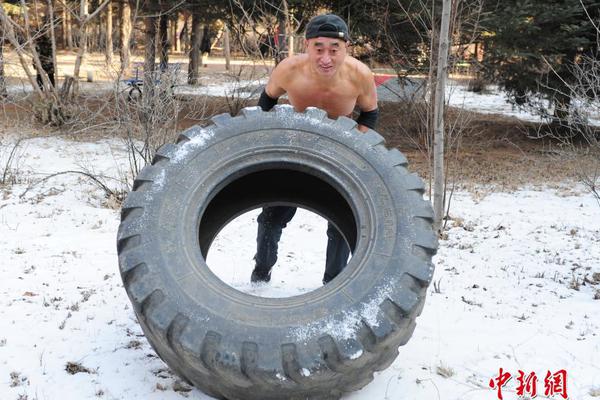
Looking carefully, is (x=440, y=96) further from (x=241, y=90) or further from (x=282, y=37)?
(x=241, y=90)

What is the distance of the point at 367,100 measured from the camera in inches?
153

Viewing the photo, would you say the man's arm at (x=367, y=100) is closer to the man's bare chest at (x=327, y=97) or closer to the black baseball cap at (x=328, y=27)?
the man's bare chest at (x=327, y=97)

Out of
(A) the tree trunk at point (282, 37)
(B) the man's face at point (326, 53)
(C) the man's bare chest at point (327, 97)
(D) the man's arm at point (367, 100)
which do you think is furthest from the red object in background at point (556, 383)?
(A) the tree trunk at point (282, 37)

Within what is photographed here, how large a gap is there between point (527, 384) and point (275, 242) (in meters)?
1.98

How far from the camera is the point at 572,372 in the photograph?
10.9 ft

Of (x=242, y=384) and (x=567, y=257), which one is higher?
(x=242, y=384)

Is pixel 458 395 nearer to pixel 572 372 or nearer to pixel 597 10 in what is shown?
pixel 572 372

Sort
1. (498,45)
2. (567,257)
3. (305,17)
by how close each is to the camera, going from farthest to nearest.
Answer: (305,17)
(498,45)
(567,257)

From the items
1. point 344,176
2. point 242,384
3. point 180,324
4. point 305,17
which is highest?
point 305,17

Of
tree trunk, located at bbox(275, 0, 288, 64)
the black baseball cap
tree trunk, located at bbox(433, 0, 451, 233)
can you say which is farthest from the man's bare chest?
tree trunk, located at bbox(275, 0, 288, 64)

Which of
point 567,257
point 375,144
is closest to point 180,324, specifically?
point 375,144

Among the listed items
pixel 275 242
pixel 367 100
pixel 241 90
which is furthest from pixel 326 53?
pixel 241 90

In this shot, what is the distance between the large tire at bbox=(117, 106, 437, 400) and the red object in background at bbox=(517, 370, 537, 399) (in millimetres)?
792

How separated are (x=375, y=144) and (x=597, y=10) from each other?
30.5 feet
